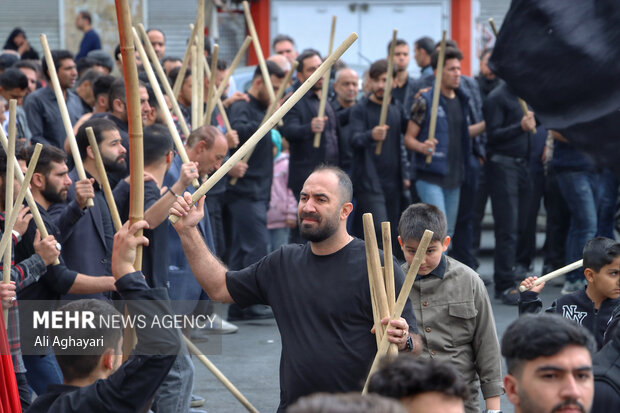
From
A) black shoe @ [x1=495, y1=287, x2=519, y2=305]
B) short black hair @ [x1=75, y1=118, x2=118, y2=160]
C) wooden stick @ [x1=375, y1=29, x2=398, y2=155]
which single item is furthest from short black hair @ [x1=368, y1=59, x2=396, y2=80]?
short black hair @ [x1=75, y1=118, x2=118, y2=160]

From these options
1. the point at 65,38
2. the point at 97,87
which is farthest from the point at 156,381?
the point at 65,38

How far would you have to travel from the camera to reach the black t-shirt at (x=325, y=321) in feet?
14.4

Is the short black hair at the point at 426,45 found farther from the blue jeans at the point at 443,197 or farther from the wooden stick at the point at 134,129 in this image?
the wooden stick at the point at 134,129

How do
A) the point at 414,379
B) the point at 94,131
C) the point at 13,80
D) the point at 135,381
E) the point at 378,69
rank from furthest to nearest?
the point at 378,69 → the point at 13,80 → the point at 94,131 → the point at 135,381 → the point at 414,379

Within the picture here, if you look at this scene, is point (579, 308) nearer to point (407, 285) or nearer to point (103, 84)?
point (407, 285)

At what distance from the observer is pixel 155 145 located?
6.29m

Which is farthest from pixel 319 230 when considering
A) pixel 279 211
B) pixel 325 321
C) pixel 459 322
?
pixel 279 211

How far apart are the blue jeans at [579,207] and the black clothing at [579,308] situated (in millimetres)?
4039

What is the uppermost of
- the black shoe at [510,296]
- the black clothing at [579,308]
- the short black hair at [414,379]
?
the short black hair at [414,379]

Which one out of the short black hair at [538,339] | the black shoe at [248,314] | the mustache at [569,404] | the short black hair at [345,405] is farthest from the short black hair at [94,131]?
the short black hair at [345,405]

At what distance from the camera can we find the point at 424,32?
18922mm

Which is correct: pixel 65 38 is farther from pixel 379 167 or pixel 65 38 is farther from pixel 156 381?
pixel 156 381

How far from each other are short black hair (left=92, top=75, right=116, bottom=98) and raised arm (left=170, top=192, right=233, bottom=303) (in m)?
3.91

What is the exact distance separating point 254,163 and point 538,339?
21.0 feet
